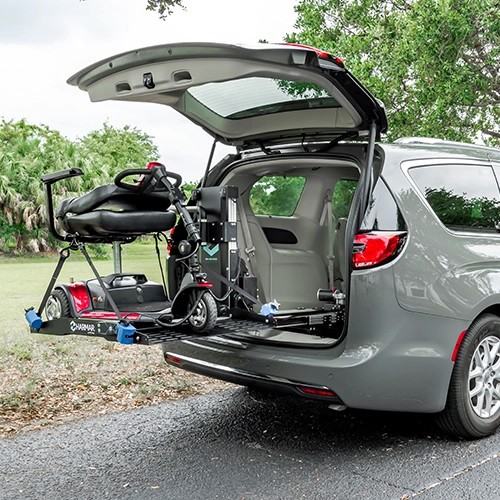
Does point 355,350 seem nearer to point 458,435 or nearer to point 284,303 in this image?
point 458,435

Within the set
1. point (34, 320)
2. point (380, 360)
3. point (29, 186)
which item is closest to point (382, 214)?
point (380, 360)

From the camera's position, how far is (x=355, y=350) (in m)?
3.91

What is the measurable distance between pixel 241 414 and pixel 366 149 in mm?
2147

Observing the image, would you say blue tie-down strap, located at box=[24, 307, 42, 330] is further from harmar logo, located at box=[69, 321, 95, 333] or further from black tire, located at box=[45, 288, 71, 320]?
harmar logo, located at box=[69, 321, 95, 333]

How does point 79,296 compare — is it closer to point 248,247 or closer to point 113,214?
point 113,214

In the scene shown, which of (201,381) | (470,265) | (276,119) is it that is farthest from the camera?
(201,381)

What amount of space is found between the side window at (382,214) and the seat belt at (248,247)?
4.52 ft

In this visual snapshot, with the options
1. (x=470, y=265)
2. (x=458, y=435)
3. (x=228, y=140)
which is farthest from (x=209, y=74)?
(x=458, y=435)

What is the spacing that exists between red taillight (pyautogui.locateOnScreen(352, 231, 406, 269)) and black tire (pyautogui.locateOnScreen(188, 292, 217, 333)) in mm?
854

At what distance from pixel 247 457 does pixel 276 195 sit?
2.23 metres

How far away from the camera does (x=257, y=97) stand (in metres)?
4.70

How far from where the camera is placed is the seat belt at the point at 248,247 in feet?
17.1

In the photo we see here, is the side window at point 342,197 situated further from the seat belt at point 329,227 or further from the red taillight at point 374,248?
the red taillight at point 374,248

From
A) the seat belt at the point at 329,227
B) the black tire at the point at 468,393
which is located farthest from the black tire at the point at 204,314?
the seat belt at the point at 329,227
